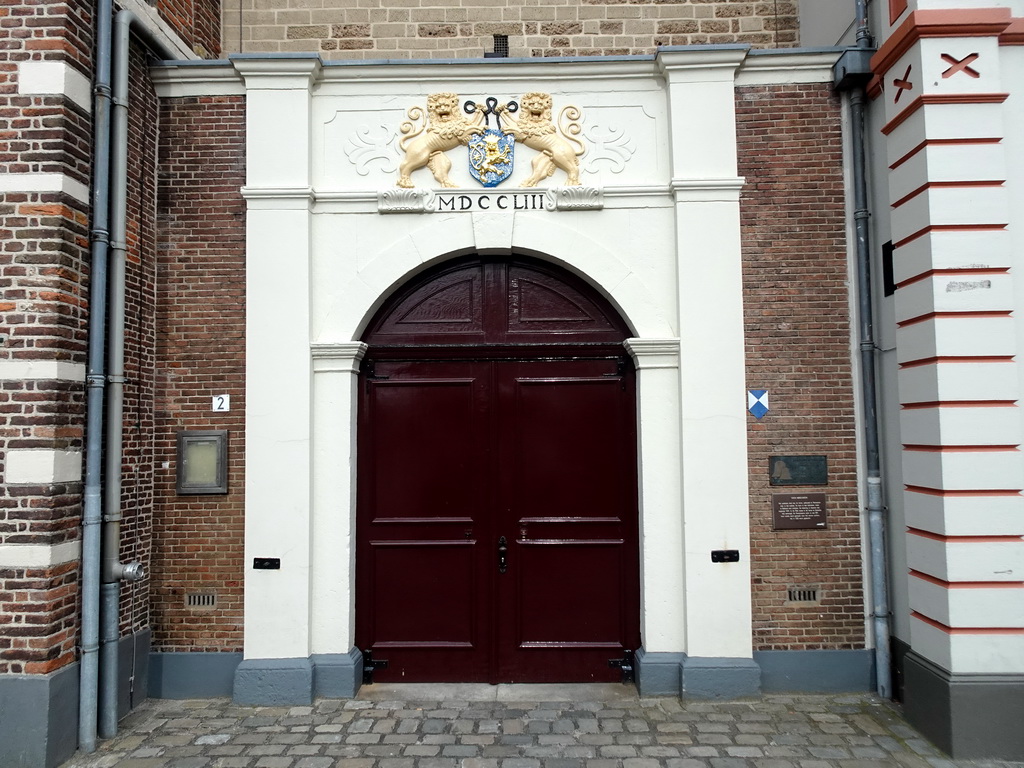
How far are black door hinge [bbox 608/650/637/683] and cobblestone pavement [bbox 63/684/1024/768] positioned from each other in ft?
0.34

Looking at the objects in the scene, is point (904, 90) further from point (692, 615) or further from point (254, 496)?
point (254, 496)

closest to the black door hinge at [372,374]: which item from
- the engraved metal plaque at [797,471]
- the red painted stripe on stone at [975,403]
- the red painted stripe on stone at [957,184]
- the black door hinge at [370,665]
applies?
the black door hinge at [370,665]

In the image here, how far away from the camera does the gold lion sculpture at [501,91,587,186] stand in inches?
241

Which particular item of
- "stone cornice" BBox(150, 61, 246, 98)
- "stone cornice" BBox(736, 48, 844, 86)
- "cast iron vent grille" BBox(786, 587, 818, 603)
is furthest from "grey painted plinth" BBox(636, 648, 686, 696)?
"stone cornice" BBox(150, 61, 246, 98)

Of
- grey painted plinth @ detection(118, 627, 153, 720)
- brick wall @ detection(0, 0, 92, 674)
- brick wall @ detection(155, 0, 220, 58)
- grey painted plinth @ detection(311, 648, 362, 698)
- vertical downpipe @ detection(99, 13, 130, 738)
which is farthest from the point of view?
brick wall @ detection(155, 0, 220, 58)

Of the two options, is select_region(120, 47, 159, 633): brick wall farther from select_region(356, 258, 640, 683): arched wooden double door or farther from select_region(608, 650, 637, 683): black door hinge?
select_region(608, 650, 637, 683): black door hinge

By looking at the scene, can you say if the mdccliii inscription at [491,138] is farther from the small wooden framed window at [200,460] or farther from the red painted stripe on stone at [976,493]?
the red painted stripe on stone at [976,493]

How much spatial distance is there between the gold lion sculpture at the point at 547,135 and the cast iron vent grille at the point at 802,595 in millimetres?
3988

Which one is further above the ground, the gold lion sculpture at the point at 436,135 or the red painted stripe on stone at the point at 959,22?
the red painted stripe on stone at the point at 959,22

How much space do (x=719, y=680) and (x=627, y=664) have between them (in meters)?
0.79

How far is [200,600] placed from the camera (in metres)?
6.01

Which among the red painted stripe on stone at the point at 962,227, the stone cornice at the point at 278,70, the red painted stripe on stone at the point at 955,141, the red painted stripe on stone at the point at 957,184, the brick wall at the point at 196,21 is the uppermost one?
the brick wall at the point at 196,21

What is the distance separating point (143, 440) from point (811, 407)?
578 cm

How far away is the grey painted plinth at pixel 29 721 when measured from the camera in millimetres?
4688
